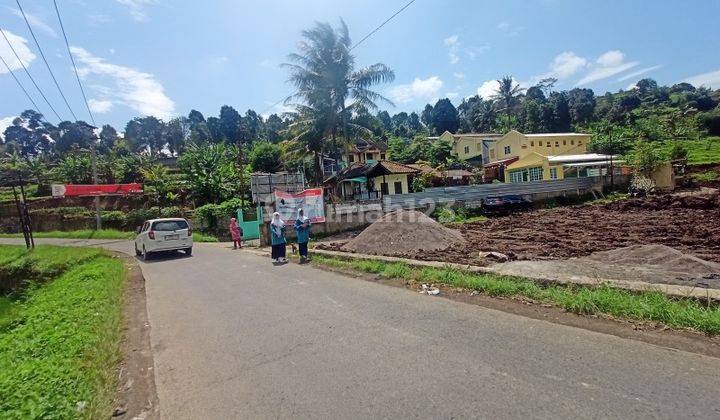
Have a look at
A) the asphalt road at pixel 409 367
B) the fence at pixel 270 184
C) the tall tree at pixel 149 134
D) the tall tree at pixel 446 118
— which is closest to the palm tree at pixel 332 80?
the fence at pixel 270 184

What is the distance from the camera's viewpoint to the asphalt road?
3055mm

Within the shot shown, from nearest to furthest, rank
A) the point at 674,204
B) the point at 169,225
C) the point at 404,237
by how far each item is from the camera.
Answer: the point at 404,237
the point at 169,225
the point at 674,204

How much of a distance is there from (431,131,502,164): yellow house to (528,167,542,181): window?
17.1 meters

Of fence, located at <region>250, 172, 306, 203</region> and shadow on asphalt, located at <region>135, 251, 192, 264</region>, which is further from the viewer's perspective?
fence, located at <region>250, 172, 306, 203</region>

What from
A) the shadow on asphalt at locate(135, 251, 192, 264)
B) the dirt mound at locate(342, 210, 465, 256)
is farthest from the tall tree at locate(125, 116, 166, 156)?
the dirt mound at locate(342, 210, 465, 256)

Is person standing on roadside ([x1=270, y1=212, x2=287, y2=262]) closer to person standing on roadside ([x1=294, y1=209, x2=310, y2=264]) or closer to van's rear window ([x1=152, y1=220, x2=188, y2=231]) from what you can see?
person standing on roadside ([x1=294, y1=209, x2=310, y2=264])

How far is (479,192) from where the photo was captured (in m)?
25.1

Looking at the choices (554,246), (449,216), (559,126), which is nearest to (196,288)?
(554,246)

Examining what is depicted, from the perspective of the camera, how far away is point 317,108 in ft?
95.0

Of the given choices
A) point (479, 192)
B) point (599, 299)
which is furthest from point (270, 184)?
point (599, 299)

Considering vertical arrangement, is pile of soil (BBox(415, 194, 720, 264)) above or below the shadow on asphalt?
below

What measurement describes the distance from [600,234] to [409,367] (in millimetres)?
11313

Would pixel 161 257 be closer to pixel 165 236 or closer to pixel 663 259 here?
pixel 165 236

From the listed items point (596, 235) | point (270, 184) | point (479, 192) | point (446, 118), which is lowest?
point (596, 235)
